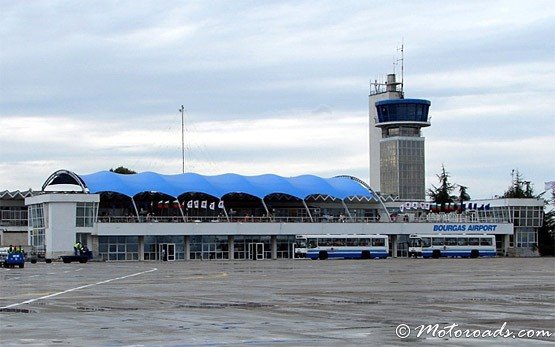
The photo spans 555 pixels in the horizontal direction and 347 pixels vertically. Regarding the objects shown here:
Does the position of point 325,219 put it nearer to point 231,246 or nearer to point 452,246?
point 231,246

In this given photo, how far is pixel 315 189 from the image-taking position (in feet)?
443

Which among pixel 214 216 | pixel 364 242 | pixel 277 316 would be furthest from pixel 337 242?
pixel 277 316

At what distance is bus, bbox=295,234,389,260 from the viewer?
375 feet

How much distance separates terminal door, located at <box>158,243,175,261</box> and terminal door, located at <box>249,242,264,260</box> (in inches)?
401

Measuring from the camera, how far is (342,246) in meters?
116

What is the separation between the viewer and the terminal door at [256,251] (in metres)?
125

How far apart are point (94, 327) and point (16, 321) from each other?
109 inches

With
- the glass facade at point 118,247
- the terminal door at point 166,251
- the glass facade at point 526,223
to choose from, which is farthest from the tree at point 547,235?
the glass facade at point 118,247

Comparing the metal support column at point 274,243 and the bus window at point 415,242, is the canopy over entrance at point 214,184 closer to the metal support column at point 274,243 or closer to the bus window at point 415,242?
the metal support column at point 274,243

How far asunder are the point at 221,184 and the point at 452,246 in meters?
31.1

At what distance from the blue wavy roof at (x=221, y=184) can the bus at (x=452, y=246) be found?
51.9 ft

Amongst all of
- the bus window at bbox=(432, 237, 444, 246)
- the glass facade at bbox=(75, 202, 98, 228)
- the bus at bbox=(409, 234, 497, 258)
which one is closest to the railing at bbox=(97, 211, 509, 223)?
the glass facade at bbox=(75, 202, 98, 228)

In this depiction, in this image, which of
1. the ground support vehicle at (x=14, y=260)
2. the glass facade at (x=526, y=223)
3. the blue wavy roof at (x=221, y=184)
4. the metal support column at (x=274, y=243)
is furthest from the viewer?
the glass facade at (x=526, y=223)

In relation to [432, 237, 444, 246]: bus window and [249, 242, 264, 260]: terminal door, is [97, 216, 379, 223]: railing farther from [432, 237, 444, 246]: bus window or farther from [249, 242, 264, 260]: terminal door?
[432, 237, 444, 246]: bus window
